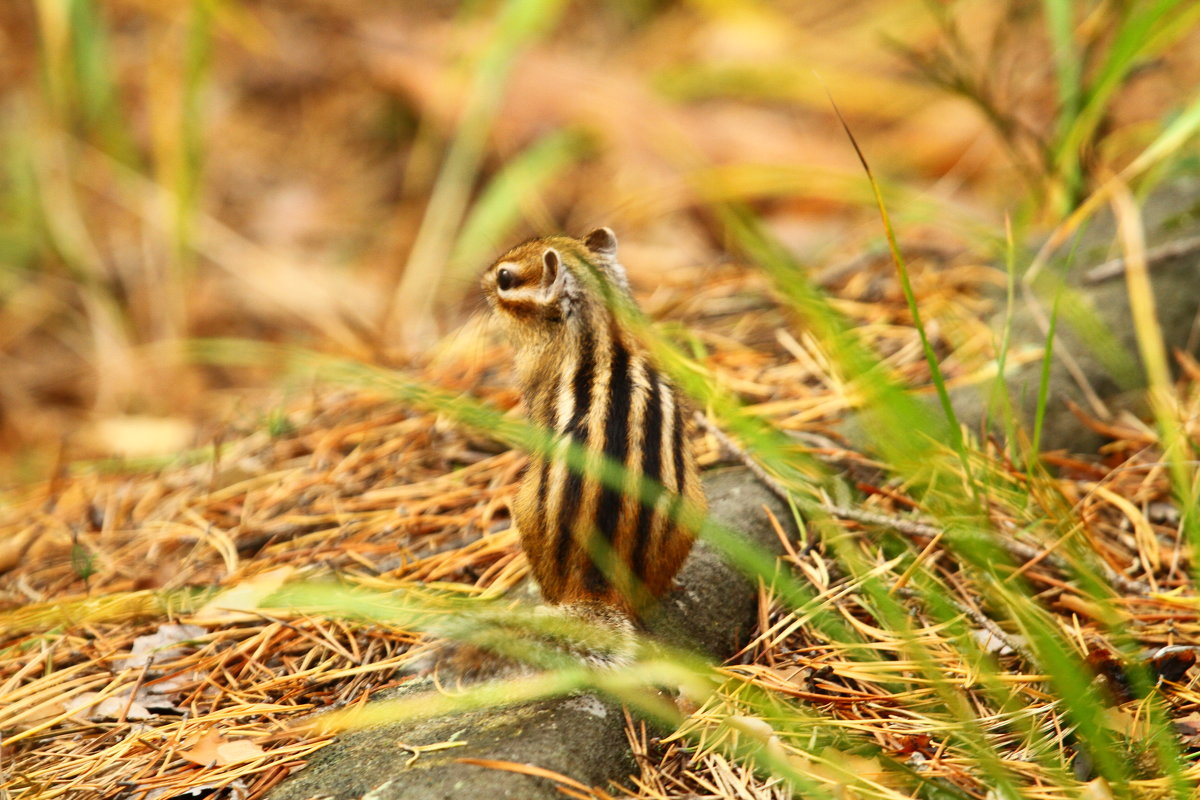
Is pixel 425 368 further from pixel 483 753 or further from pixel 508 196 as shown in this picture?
pixel 483 753

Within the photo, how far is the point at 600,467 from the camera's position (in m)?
2.10

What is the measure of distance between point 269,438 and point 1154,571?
8.38 ft

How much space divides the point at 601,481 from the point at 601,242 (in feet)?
3.12

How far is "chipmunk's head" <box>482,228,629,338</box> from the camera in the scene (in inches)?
101

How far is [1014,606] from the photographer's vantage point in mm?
1966

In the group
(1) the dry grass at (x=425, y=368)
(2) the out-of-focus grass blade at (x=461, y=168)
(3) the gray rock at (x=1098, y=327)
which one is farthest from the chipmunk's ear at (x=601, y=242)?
(2) the out-of-focus grass blade at (x=461, y=168)

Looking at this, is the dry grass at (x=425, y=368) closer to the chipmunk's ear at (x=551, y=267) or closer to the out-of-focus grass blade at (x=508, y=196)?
the out-of-focus grass blade at (x=508, y=196)

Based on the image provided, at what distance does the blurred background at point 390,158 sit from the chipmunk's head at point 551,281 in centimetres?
105

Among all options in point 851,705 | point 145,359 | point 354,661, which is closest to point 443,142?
point 145,359

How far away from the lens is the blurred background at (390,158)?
15.8 feet

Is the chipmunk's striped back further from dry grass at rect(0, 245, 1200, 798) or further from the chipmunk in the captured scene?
dry grass at rect(0, 245, 1200, 798)

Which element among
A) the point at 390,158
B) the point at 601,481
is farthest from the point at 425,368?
the point at 390,158

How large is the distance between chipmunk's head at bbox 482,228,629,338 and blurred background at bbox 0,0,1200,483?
1047 millimetres

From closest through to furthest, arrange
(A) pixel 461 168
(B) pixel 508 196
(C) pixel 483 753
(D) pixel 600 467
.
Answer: (C) pixel 483 753, (D) pixel 600 467, (B) pixel 508 196, (A) pixel 461 168
